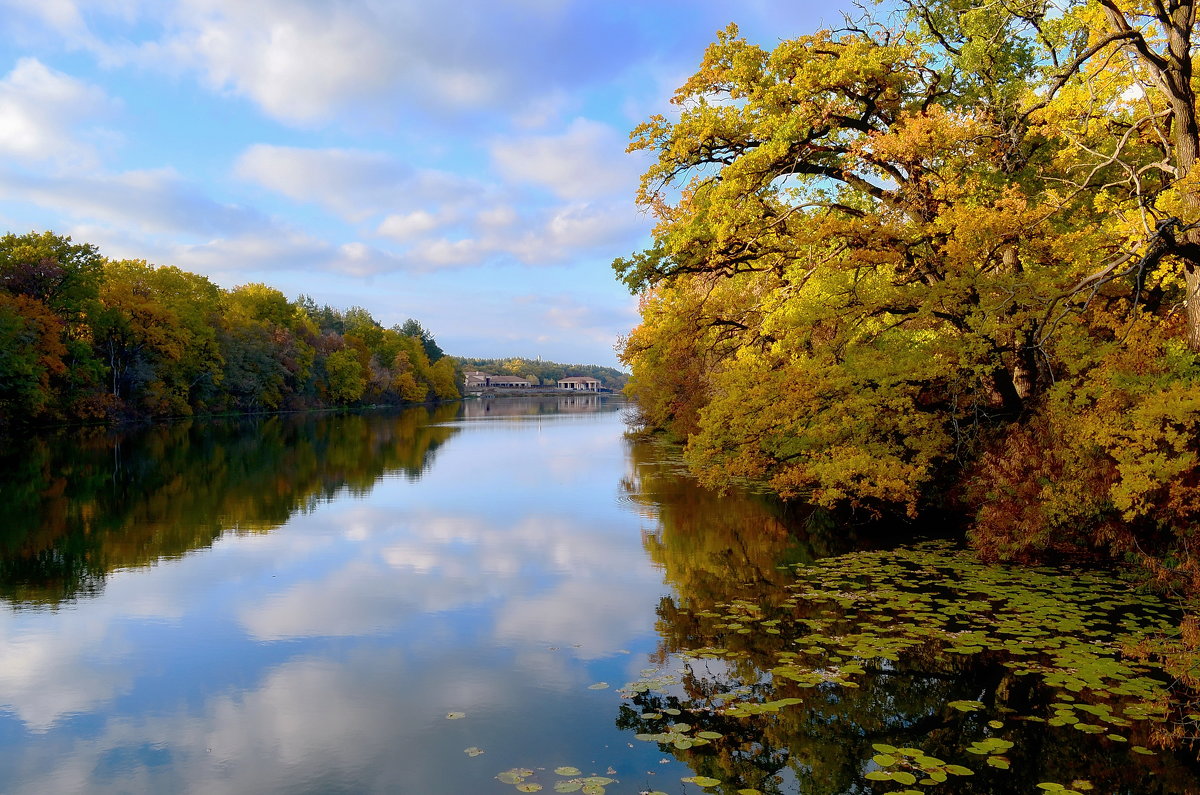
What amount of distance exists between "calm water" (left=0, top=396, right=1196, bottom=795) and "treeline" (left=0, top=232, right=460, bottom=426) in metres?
28.6

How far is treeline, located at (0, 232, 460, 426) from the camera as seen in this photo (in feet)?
135

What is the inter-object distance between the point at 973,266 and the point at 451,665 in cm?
1042

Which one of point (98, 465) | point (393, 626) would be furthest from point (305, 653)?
point (98, 465)

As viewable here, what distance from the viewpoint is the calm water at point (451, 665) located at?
6.04m

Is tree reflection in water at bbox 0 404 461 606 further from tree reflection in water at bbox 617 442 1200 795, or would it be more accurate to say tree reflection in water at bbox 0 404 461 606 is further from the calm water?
tree reflection in water at bbox 617 442 1200 795

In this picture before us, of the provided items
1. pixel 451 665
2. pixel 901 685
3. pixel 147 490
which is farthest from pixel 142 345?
pixel 901 685

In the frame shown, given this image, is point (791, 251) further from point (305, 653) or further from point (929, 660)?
point (305, 653)

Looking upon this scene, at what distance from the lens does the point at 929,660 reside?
803cm

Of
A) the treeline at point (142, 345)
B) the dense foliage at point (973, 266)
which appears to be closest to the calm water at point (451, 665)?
the dense foliage at point (973, 266)

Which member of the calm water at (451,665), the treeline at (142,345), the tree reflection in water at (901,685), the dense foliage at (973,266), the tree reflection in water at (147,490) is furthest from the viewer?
the treeline at (142,345)

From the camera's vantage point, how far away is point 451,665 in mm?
8438

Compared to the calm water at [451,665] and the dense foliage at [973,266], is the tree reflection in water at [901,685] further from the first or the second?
the dense foliage at [973,266]

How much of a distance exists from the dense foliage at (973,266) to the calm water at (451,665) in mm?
2804

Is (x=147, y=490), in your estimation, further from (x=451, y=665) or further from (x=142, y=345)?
(x=142, y=345)
